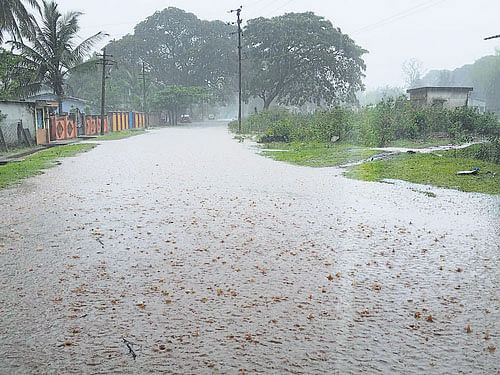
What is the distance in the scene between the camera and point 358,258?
5.93m

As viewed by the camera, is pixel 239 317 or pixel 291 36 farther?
pixel 291 36

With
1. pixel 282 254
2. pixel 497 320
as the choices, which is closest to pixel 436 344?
pixel 497 320

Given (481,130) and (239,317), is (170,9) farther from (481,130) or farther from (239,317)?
(239,317)

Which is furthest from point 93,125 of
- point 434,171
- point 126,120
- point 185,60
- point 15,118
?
point 185,60

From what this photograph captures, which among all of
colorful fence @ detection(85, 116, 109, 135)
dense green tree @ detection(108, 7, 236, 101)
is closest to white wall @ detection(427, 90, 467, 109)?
colorful fence @ detection(85, 116, 109, 135)

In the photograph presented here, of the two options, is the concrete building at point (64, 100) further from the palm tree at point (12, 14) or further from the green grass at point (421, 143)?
the green grass at point (421, 143)

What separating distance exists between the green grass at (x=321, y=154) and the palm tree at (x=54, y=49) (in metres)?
19.0

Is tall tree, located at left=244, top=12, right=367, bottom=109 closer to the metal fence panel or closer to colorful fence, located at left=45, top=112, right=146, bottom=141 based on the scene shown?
colorful fence, located at left=45, top=112, right=146, bottom=141

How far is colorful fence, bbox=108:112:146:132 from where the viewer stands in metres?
45.2

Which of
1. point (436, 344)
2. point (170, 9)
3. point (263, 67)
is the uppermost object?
point (170, 9)

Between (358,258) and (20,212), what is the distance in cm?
576

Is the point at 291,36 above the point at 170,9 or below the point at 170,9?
below

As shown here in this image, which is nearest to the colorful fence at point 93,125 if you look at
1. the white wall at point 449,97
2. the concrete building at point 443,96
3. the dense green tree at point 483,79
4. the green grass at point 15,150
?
the green grass at point 15,150

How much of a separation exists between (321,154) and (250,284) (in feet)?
45.5
